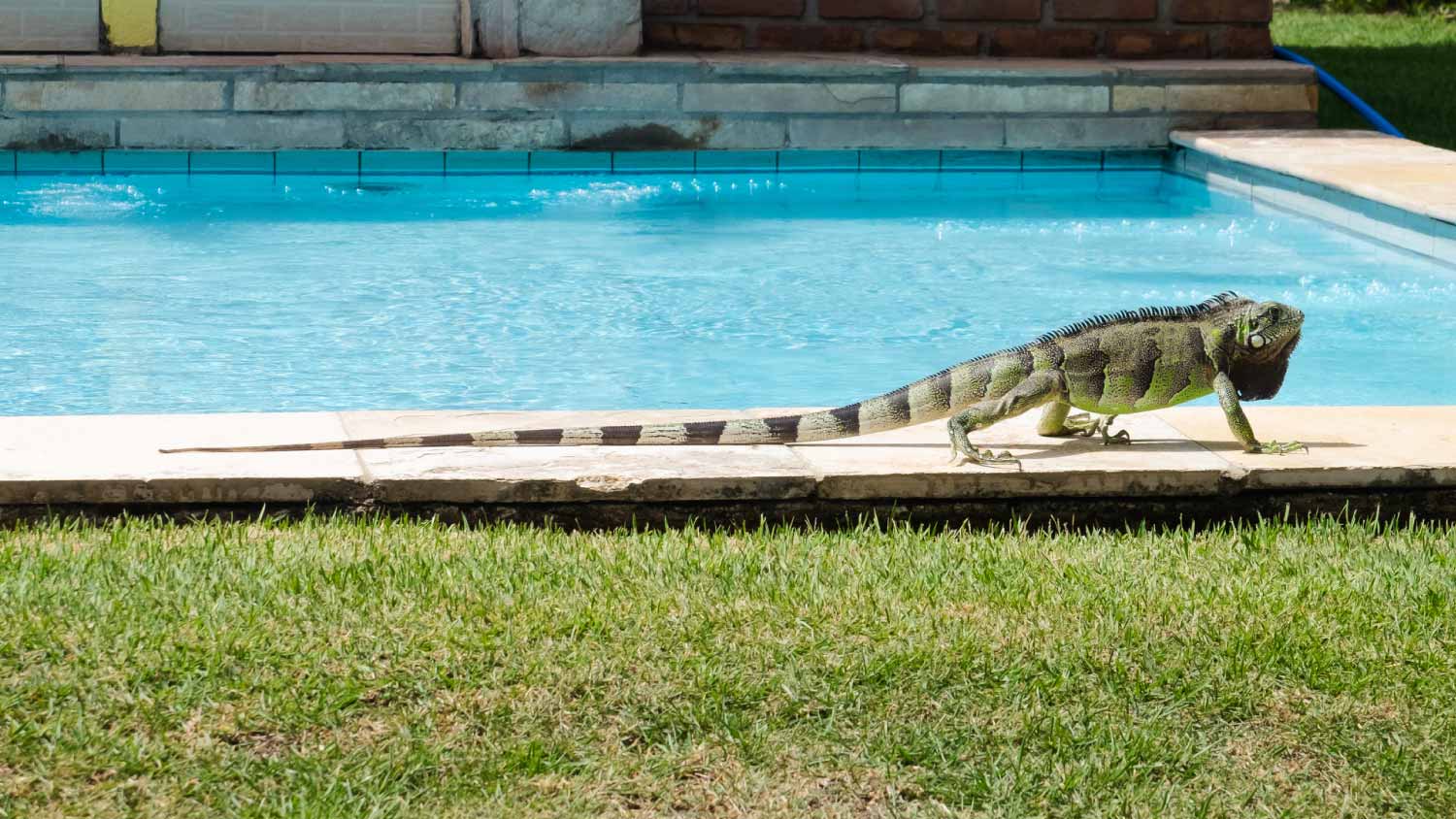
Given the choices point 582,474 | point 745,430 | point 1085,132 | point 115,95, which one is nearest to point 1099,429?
point 745,430

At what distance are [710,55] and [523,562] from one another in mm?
8248

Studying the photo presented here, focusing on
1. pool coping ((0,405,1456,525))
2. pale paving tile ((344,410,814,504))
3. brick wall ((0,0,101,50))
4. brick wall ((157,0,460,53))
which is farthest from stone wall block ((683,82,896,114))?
pale paving tile ((344,410,814,504))

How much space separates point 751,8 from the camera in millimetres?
12102

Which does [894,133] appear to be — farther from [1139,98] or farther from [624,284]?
[624,284]

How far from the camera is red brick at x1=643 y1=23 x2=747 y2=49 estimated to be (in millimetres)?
12094

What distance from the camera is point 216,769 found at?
295 centimetres

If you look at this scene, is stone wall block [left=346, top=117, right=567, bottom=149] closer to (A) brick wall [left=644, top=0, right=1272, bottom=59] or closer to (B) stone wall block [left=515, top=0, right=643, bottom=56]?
(B) stone wall block [left=515, top=0, right=643, bottom=56]

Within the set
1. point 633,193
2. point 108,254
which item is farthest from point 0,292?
point 633,193

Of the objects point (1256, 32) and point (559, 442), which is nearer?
point (559, 442)

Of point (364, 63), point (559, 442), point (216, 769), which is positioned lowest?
point (216, 769)

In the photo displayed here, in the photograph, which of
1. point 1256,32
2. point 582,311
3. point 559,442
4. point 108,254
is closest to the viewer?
point 559,442

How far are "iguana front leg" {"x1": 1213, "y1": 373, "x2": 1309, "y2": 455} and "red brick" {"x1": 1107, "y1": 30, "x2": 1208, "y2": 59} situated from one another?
8.49 meters

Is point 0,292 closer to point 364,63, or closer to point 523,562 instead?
point 364,63

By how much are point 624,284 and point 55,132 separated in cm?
409
